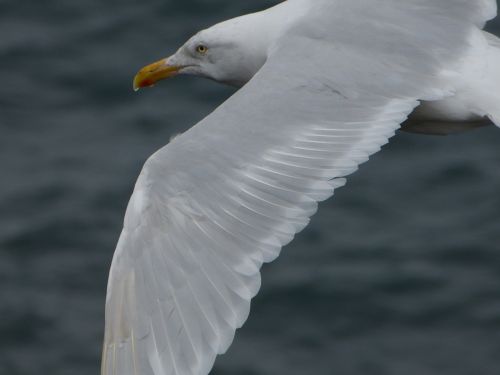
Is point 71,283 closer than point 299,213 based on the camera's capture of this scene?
No

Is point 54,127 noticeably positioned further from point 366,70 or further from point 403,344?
point 366,70

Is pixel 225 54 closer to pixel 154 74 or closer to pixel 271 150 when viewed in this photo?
pixel 154 74

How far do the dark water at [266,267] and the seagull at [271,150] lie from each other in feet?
8.54

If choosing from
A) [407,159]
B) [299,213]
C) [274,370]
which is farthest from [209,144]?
[407,159]

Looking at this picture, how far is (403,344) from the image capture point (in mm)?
10445

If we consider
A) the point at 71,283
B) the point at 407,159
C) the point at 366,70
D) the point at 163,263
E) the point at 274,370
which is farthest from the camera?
the point at 407,159

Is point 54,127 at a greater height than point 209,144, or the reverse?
point 209,144

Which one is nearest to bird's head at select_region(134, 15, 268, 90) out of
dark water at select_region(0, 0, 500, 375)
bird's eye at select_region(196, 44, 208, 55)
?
bird's eye at select_region(196, 44, 208, 55)

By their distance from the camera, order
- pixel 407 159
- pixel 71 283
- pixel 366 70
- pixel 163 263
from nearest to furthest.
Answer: pixel 163 263 < pixel 366 70 < pixel 71 283 < pixel 407 159

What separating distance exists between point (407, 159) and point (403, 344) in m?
1.86

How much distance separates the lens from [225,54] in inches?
344

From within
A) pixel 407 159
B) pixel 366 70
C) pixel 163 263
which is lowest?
pixel 407 159

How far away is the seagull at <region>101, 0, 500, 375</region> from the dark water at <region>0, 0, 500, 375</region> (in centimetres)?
260

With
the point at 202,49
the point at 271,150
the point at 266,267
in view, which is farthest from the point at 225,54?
the point at 266,267
